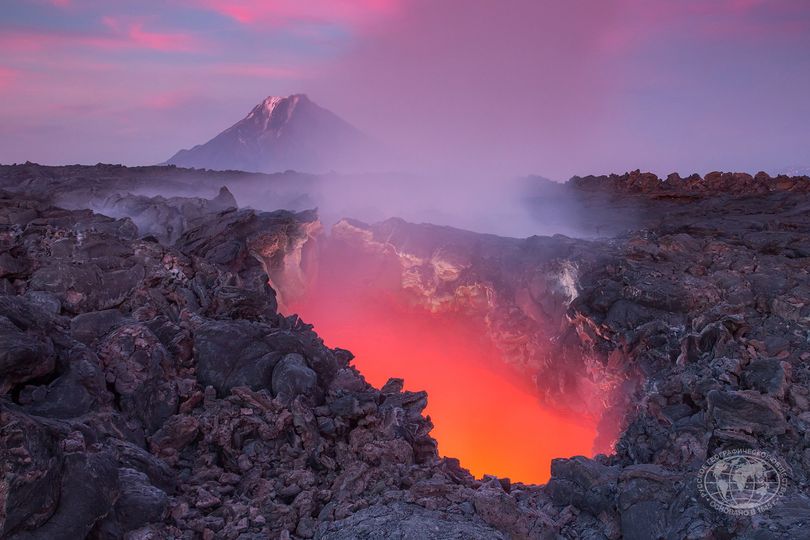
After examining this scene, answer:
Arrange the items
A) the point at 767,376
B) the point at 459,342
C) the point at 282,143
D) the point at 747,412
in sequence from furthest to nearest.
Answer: the point at 282,143, the point at 459,342, the point at 767,376, the point at 747,412

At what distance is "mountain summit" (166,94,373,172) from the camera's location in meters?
78.1

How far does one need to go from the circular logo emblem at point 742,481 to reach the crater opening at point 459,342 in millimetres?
6730

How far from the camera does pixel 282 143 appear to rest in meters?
81.2

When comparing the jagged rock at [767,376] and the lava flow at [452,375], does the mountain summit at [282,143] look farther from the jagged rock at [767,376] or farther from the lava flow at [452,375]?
the jagged rock at [767,376]

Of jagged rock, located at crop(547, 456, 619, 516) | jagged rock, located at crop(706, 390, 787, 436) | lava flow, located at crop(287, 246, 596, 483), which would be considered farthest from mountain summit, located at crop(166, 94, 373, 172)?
jagged rock, located at crop(706, 390, 787, 436)

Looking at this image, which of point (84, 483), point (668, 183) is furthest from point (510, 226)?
point (84, 483)

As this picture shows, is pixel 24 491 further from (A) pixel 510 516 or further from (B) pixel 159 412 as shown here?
(A) pixel 510 516

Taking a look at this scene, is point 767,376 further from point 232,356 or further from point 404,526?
point 232,356

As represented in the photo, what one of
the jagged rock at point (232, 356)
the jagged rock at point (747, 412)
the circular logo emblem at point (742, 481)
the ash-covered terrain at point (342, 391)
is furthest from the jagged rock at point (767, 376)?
the jagged rock at point (232, 356)

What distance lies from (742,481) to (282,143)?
8222 centimetres

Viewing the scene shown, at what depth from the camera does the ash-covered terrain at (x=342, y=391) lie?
6.15 meters

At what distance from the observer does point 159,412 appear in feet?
25.9

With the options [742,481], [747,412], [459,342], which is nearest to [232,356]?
[742,481]

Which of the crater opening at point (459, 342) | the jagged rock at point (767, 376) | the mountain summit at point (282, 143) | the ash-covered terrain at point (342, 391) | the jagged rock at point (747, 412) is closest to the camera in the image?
the ash-covered terrain at point (342, 391)
